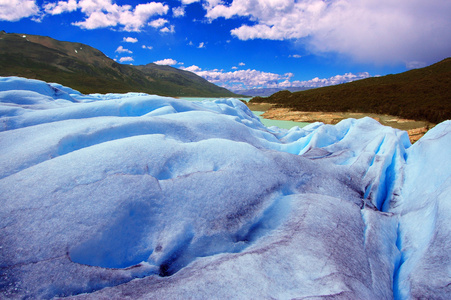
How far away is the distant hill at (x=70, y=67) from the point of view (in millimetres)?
71931

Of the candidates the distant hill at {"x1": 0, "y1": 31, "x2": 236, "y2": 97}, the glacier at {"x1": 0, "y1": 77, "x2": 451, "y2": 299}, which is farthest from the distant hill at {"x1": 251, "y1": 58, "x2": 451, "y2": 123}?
the distant hill at {"x1": 0, "y1": 31, "x2": 236, "y2": 97}

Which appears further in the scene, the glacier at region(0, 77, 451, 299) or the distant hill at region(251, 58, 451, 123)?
the distant hill at region(251, 58, 451, 123)

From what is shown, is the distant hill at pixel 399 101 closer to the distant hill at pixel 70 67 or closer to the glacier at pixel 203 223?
the glacier at pixel 203 223

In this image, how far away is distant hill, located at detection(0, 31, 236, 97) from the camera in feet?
236

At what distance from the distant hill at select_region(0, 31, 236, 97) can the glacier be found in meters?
65.5

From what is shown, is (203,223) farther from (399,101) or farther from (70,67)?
(70,67)

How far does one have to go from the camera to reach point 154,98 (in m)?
5.29

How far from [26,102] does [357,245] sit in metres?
7.22

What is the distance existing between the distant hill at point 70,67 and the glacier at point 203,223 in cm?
6553

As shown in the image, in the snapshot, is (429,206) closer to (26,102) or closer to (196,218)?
(196,218)

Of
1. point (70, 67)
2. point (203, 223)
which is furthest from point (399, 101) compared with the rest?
point (70, 67)

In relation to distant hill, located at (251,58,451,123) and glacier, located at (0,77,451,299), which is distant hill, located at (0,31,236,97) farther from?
glacier, located at (0,77,451,299)

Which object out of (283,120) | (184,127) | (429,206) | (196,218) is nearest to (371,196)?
(429,206)

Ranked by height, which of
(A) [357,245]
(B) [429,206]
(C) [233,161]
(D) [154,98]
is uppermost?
(D) [154,98]
